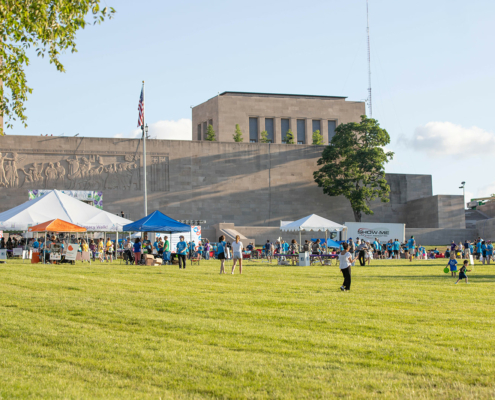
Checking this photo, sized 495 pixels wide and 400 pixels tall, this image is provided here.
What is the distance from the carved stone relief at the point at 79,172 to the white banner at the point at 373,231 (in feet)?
63.0

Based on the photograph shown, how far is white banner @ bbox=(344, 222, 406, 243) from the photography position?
42.3 m

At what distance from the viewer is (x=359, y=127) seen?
55.1m

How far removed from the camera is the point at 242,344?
7.56 m

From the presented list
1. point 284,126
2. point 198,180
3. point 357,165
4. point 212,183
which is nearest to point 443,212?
point 357,165

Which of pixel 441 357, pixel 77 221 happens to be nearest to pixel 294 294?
pixel 441 357

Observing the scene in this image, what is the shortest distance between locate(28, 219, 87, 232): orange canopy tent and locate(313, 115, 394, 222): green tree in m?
33.0

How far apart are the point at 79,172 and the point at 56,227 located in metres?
26.1

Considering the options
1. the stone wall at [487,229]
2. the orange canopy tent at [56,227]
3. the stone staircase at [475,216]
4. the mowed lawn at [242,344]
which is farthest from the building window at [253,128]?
the mowed lawn at [242,344]

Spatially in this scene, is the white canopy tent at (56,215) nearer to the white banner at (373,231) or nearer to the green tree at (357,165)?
the white banner at (373,231)

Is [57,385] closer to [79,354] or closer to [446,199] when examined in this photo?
[79,354]

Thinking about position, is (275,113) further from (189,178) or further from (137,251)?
(137,251)

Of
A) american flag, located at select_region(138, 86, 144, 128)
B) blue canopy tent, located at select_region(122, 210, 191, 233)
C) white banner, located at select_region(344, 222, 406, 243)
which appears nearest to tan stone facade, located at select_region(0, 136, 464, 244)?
white banner, located at select_region(344, 222, 406, 243)

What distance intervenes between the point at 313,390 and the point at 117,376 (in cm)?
215

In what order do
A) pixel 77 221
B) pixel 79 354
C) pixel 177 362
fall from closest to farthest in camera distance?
pixel 177 362
pixel 79 354
pixel 77 221
